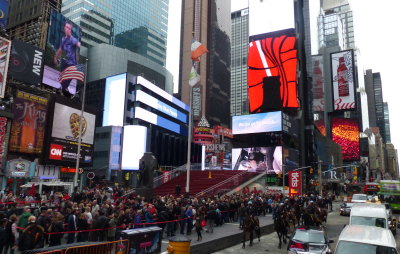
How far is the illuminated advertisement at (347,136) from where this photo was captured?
145250mm

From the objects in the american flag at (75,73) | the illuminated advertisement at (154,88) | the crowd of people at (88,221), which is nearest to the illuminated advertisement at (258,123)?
the illuminated advertisement at (154,88)

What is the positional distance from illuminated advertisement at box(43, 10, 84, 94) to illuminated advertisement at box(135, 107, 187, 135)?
78.6ft

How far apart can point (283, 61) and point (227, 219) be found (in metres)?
68.1

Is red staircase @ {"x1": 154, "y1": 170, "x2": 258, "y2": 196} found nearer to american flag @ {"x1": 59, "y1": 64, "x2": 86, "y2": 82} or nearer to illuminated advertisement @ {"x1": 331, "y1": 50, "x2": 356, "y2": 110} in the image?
american flag @ {"x1": 59, "y1": 64, "x2": 86, "y2": 82}

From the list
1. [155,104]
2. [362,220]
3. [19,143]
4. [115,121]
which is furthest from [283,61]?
[362,220]

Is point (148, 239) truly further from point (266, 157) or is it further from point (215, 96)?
point (215, 96)

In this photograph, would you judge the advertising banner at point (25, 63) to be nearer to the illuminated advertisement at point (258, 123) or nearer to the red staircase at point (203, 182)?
the red staircase at point (203, 182)

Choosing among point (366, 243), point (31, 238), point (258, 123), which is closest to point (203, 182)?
point (31, 238)

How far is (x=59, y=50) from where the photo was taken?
199ft

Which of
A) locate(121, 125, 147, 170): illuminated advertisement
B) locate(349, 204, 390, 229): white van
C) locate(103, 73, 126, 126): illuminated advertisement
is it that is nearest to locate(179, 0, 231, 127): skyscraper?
locate(103, 73, 126, 126): illuminated advertisement

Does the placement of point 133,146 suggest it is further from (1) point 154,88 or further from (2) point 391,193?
(2) point 391,193

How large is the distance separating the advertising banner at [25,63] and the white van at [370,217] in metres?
46.7

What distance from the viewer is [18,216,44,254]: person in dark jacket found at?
10180 mm

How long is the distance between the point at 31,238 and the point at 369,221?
1475cm
